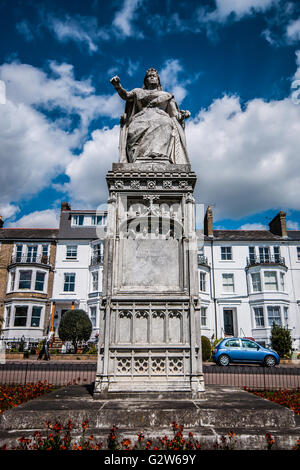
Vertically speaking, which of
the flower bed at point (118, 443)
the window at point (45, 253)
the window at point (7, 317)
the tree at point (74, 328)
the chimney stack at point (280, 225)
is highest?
the chimney stack at point (280, 225)

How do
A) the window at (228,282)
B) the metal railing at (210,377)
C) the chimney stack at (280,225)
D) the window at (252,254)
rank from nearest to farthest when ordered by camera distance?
the metal railing at (210,377), the window at (228,282), the window at (252,254), the chimney stack at (280,225)

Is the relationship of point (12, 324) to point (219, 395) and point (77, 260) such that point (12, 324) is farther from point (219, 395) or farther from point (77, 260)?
point (219, 395)

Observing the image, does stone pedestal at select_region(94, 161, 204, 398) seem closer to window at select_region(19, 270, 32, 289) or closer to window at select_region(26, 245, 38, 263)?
window at select_region(19, 270, 32, 289)

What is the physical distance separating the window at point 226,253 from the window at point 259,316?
651 centimetres

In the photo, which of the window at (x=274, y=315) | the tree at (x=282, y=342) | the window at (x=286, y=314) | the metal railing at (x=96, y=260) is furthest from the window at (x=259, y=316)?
the metal railing at (x=96, y=260)

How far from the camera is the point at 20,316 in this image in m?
34.3

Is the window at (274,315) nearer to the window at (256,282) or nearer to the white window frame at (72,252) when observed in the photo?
the window at (256,282)

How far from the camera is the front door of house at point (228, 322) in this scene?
37.1 metres

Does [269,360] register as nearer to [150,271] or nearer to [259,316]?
[259,316]

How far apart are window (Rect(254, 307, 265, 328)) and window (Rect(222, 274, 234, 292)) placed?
347 centimetres

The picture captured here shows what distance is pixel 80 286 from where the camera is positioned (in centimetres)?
3694

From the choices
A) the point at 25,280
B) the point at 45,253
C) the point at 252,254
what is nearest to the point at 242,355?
the point at 252,254
